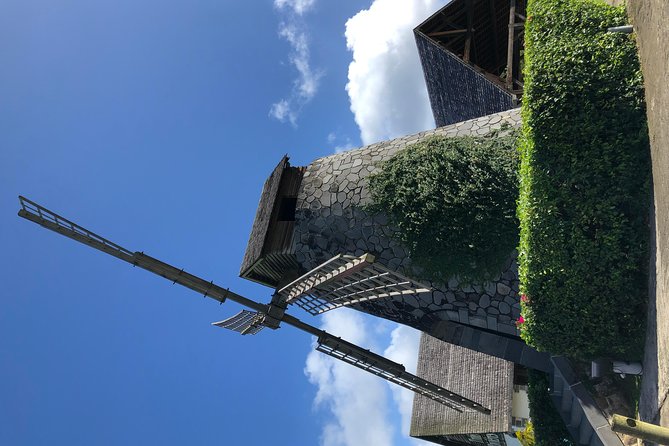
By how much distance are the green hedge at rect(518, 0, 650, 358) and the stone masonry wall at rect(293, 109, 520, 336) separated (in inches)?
69.5

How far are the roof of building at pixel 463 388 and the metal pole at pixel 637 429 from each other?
1499 cm

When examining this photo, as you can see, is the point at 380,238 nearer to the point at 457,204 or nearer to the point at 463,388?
the point at 457,204

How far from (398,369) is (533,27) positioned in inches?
295

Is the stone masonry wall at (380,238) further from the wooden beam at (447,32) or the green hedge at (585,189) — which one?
the wooden beam at (447,32)

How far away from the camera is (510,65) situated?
15.7 m

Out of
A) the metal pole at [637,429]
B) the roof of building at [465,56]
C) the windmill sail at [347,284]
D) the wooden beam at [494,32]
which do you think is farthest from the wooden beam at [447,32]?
the metal pole at [637,429]

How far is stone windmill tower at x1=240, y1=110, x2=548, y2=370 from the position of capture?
10.4 metres

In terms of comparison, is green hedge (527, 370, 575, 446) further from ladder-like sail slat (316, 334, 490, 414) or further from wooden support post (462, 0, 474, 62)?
wooden support post (462, 0, 474, 62)

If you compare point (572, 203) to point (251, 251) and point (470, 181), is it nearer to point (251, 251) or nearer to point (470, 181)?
point (470, 181)

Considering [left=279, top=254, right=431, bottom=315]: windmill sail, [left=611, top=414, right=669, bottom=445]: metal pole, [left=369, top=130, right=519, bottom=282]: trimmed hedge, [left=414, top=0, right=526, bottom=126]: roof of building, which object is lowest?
[left=611, top=414, right=669, bottom=445]: metal pole

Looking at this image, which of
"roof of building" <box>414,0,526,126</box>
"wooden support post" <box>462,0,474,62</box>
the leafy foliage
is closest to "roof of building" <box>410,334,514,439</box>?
the leafy foliage

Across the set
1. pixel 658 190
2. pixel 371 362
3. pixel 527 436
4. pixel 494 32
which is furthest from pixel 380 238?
pixel 494 32

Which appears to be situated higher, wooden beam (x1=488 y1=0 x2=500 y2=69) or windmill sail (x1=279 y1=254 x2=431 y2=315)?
wooden beam (x1=488 y1=0 x2=500 y2=69)

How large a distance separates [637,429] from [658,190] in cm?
348
